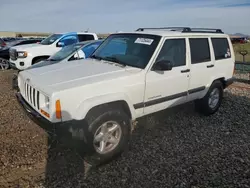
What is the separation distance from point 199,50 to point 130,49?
5.04ft

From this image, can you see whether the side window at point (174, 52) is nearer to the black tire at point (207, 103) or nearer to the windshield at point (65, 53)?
the black tire at point (207, 103)

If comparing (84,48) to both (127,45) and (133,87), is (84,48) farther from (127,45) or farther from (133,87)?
(133,87)

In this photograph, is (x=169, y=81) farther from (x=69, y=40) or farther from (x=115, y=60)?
(x=69, y=40)

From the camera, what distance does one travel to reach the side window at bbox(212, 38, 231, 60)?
5.21 metres

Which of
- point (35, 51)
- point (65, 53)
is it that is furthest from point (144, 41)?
point (35, 51)

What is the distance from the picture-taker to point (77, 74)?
3510 mm

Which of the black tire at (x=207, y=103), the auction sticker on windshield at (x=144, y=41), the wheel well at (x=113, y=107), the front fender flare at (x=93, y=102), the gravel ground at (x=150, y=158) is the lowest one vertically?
the gravel ground at (x=150, y=158)

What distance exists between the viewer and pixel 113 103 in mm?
3354

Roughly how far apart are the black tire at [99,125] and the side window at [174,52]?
1.22 metres

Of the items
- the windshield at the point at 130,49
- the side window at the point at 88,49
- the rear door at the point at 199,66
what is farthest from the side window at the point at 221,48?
the side window at the point at 88,49

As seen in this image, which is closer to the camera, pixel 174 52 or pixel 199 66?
pixel 174 52

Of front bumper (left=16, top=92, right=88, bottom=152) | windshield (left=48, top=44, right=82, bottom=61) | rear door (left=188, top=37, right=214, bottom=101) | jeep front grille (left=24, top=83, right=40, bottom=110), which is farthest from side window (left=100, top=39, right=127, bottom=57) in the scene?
windshield (left=48, top=44, right=82, bottom=61)

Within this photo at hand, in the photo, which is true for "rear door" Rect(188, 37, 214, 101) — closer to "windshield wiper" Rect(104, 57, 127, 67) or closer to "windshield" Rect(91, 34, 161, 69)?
"windshield" Rect(91, 34, 161, 69)

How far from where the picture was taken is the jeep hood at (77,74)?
3182 millimetres
